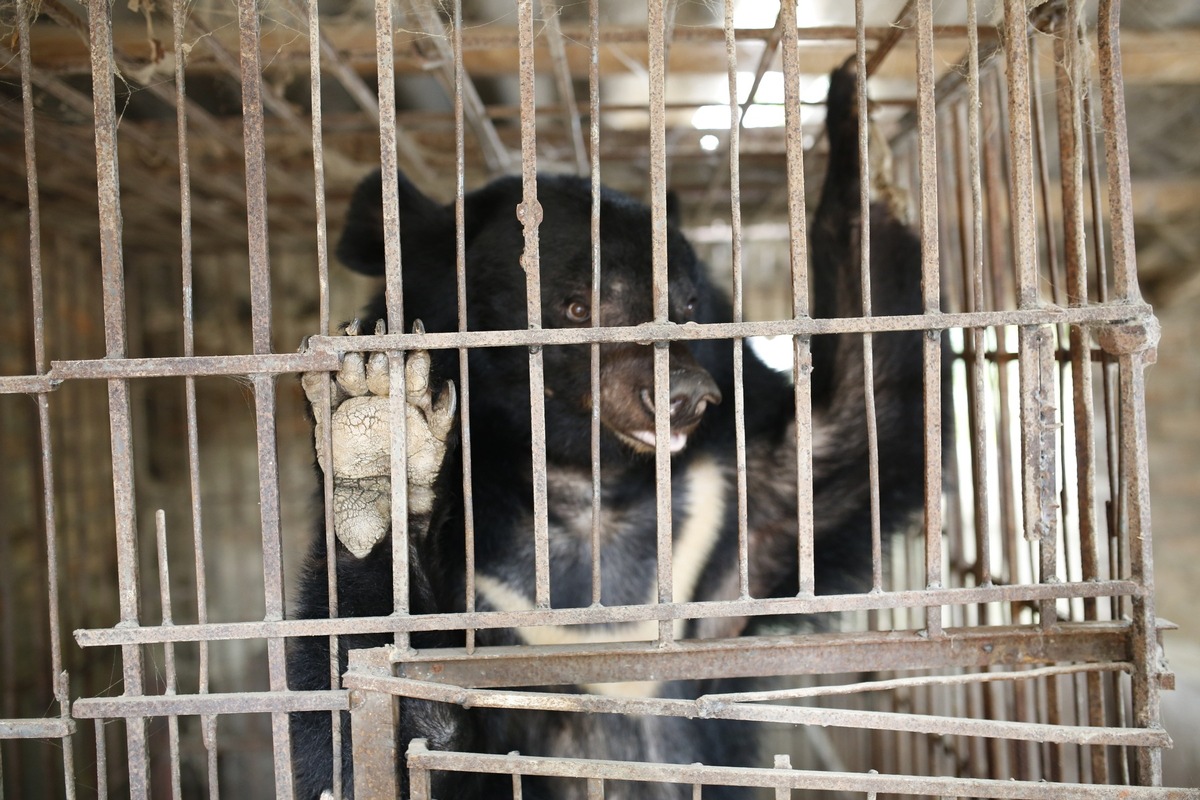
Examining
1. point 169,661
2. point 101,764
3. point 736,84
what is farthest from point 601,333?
point 101,764

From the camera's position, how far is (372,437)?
1.61m

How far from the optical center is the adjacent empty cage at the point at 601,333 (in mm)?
1493

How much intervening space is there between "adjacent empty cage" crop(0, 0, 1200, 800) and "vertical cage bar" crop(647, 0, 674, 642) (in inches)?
0.6

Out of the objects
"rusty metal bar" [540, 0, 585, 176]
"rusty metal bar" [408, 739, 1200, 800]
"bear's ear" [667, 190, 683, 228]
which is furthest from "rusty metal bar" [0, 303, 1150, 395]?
"bear's ear" [667, 190, 683, 228]

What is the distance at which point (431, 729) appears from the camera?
5.81 feet

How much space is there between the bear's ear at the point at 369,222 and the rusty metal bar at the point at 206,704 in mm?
1141

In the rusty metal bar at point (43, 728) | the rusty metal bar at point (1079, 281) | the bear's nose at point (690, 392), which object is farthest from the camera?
the bear's nose at point (690, 392)

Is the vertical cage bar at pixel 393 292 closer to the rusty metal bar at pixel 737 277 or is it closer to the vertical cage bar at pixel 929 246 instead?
the rusty metal bar at pixel 737 277

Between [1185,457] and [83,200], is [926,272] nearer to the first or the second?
[83,200]

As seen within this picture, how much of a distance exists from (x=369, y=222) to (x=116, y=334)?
83 centimetres

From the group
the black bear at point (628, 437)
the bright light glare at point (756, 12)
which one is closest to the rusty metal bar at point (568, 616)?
the black bear at point (628, 437)

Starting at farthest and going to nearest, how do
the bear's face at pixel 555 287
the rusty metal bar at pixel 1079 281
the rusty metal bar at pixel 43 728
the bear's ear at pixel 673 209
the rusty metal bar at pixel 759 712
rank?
the bear's ear at pixel 673 209, the bear's face at pixel 555 287, the rusty metal bar at pixel 1079 281, the rusty metal bar at pixel 43 728, the rusty metal bar at pixel 759 712

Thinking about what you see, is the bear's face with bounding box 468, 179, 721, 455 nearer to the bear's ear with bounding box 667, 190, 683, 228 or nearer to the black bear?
the black bear

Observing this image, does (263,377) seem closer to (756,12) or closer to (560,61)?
(560,61)
